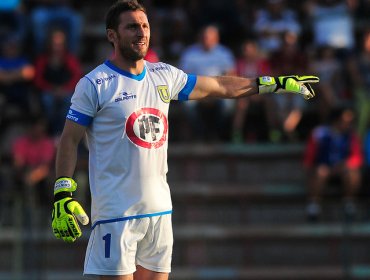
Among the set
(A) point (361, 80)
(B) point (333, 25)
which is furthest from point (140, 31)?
(B) point (333, 25)

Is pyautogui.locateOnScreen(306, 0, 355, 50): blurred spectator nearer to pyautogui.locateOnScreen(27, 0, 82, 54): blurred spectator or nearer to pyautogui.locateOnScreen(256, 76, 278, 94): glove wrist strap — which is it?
pyautogui.locateOnScreen(27, 0, 82, 54): blurred spectator

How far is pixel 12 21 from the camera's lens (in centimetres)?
1511

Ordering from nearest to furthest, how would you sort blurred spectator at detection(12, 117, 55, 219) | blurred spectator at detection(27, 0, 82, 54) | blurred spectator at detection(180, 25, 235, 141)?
blurred spectator at detection(12, 117, 55, 219) < blurred spectator at detection(180, 25, 235, 141) < blurred spectator at detection(27, 0, 82, 54)

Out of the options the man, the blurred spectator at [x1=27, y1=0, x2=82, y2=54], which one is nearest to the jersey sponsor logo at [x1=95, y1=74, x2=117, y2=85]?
the man

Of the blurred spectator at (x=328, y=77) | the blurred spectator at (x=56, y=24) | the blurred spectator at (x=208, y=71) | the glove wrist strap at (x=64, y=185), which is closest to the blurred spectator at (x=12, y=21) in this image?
the blurred spectator at (x=56, y=24)

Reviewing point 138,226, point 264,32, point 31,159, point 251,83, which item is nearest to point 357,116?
point 264,32

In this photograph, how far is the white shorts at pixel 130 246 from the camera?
663cm

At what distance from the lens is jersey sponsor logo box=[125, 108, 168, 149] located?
663 centimetres

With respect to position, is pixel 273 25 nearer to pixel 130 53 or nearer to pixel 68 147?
pixel 130 53

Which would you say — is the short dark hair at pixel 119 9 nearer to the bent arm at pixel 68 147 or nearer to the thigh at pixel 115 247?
the bent arm at pixel 68 147

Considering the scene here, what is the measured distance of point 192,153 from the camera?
13.7m

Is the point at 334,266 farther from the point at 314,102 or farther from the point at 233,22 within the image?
the point at 233,22

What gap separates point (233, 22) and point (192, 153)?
8.58ft

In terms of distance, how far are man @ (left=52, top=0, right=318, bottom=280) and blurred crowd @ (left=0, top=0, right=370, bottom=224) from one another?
20.2 feet
